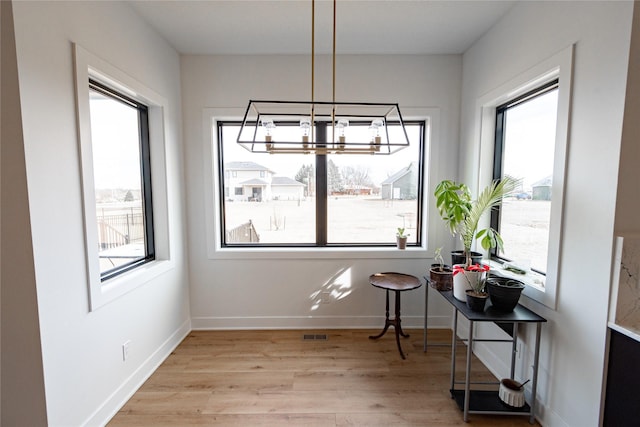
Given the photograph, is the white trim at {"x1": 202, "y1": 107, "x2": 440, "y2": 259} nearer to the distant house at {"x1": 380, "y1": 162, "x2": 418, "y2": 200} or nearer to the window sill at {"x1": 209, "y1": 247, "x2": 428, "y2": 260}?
the window sill at {"x1": 209, "y1": 247, "x2": 428, "y2": 260}

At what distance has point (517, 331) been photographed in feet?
6.47

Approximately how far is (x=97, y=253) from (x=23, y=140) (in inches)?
29.9

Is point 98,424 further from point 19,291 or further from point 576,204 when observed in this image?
point 576,204

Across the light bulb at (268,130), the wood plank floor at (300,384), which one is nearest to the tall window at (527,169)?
the wood plank floor at (300,384)

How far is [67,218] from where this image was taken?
4.94 feet

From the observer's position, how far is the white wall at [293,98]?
2.72m

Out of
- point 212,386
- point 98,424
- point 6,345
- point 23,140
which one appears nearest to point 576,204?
point 212,386

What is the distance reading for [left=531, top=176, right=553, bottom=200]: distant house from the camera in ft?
6.09

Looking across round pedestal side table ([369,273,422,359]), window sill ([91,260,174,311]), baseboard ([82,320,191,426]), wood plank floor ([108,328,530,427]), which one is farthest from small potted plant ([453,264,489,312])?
baseboard ([82,320,191,426])

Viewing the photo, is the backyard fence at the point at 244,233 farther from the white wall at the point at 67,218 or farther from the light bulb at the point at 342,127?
the light bulb at the point at 342,127

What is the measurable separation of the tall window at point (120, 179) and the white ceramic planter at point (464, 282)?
257cm

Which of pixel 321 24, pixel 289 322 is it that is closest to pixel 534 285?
pixel 289 322

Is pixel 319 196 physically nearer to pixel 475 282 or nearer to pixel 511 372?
pixel 475 282

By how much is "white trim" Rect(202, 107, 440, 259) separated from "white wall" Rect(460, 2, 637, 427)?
1.02 metres
